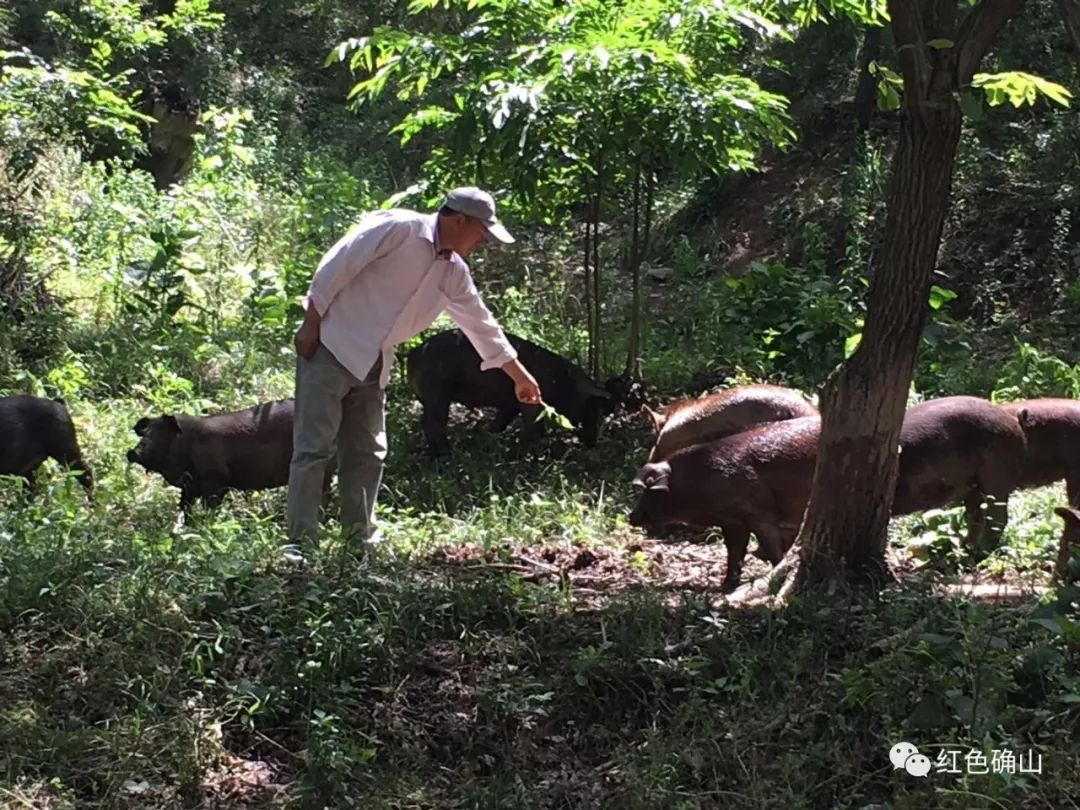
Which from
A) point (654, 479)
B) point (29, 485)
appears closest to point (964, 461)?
point (654, 479)

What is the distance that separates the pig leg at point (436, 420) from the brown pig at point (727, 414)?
6.62 ft

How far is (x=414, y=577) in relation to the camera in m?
5.32

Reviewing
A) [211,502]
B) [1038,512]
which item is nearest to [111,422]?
[211,502]

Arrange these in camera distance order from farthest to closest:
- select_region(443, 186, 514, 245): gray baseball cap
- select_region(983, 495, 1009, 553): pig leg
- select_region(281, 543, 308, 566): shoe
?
1. select_region(983, 495, 1009, 553): pig leg
2. select_region(443, 186, 514, 245): gray baseball cap
3. select_region(281, 543, 308, 566): shoe

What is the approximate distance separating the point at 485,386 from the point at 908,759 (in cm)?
624

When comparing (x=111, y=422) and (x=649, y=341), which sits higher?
(x=649, y=341)

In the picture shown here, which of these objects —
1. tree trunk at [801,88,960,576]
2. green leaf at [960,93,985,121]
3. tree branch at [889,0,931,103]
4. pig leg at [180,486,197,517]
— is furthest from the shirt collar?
pig leg at [180,486,197,517]

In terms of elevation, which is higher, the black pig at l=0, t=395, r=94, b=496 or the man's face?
the man's face

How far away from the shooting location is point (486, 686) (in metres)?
4.53

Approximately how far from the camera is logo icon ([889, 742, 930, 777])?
12.2ft

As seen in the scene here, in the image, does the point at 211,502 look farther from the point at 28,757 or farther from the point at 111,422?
the point at 28,757

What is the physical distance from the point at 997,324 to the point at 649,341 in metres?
3.44

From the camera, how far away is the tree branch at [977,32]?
4465 mm

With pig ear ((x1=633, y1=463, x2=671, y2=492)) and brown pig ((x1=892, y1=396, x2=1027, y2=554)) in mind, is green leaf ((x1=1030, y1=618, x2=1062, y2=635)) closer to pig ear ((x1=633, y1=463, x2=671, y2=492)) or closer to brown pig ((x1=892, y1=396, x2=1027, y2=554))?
brown pig ((x1=892, y1=396, x2=1027, y2=554))
